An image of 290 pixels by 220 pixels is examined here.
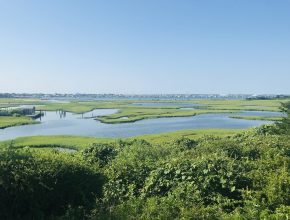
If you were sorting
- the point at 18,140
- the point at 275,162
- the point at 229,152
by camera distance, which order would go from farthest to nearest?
the point at 18,140, the point at 229,152, the point at 275,162

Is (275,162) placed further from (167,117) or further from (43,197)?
(167,117)

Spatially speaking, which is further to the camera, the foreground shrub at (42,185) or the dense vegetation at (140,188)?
the foreground shrub at (42,185)

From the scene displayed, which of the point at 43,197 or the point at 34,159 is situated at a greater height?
the point at 34,159

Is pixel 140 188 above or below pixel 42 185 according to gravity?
below

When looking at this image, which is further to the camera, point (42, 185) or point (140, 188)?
point (140, 188)

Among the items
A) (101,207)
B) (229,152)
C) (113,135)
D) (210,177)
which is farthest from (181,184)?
(113,135)

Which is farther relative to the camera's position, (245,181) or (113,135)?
(113,135)

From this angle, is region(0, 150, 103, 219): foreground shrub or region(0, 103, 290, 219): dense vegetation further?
region(0, 150, 103, 219): foreground shrub

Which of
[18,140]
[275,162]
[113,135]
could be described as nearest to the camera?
[275,162]
